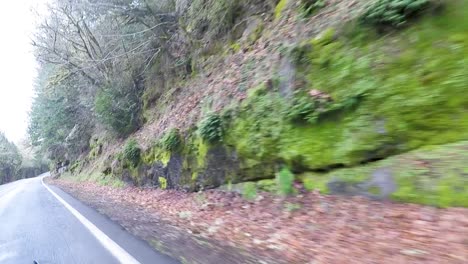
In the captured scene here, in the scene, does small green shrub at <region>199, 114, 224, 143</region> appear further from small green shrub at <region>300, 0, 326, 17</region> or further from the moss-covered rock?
the moss-covered rock

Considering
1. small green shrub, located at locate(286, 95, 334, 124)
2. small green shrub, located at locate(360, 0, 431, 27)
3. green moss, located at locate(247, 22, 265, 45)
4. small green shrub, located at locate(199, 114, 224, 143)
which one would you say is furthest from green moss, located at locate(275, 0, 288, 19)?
small green shrub, located at locate(360, 0, 431, 27)

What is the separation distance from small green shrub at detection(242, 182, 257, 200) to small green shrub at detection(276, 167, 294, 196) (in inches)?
33.2

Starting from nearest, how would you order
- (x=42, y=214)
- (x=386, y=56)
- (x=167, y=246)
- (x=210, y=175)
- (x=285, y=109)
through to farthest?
(x=386, y=56) < (x=167, y=246) < (x=285, y=109) < (x=210, y=175) < (x=42, y=214)

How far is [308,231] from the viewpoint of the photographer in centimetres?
537

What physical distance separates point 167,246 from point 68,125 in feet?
104

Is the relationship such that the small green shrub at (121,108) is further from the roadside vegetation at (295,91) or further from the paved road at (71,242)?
the paved road at (71,242)

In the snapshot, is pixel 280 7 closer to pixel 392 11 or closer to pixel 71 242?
pixel 392 11

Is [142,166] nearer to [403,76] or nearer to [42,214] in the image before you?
[42,214]

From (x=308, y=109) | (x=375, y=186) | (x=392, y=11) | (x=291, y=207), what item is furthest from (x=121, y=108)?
(x=375, y=186)

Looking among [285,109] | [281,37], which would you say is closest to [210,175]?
[285,109]

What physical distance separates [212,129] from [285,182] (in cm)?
310

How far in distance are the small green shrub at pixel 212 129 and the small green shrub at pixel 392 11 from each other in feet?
15.0

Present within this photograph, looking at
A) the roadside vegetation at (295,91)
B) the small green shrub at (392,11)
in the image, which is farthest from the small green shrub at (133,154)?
the small green shrub at (392,11)

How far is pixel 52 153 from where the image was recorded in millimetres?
41469
